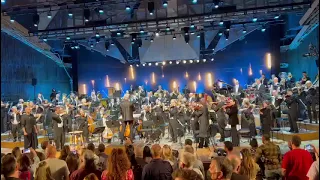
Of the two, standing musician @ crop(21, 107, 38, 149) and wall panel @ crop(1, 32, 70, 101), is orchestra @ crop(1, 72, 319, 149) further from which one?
wall panel @ crop(1, 32, 70, 101)

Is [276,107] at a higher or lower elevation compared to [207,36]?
lower

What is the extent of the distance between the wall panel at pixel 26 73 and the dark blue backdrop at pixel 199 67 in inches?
79.3

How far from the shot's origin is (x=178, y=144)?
11961 mm

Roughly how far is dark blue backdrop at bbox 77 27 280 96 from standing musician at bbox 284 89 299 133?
1066 cm

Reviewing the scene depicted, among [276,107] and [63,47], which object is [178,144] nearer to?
[276,107]

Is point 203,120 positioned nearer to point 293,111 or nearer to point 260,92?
point 293,111

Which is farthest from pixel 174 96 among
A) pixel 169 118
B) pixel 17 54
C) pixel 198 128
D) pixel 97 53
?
pixel 97 53

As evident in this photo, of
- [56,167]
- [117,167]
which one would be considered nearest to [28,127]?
[56,167]

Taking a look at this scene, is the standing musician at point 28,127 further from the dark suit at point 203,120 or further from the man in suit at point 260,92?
the man in suit at point 260,92

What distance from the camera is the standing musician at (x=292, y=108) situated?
37.2ft

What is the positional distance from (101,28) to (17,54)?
4.53 m

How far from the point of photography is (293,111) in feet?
37.6

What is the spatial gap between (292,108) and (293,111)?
0.11 metres

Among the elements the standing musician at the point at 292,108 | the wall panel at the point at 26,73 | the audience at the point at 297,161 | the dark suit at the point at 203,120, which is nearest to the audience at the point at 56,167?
the audience at the point at 297,161
